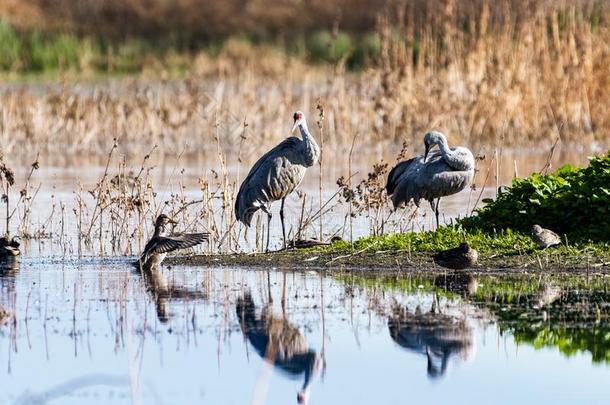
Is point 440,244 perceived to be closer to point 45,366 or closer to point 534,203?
point 534,203

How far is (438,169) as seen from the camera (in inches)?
542

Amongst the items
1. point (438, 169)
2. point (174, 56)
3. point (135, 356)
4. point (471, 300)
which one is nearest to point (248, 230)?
point (438, 169)

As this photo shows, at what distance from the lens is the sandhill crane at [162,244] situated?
38.9 ft

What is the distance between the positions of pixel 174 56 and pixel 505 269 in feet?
103

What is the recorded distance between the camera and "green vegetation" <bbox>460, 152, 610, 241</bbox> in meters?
12.2

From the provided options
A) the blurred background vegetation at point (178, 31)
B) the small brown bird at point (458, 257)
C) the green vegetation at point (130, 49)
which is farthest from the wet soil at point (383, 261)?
the blurred background vegetation at point (178, 31)

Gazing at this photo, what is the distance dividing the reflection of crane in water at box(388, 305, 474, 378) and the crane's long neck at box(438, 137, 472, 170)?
4117 mm

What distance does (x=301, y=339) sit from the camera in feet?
29.2

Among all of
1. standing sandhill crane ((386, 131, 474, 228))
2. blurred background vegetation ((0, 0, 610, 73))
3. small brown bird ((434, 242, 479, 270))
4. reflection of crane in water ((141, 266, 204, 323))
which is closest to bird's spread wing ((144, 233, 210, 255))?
reflection of crane in water ((141, 266, 204, 323))

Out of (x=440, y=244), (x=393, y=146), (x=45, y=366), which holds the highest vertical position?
(x=393, y=146)

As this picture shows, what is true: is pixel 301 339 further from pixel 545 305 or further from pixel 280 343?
pixel 545 305

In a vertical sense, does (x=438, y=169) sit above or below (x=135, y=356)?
above

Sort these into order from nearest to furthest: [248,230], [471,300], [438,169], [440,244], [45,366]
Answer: [45,366] → [471,300] → [440,244] → [438,169] → [248,230]

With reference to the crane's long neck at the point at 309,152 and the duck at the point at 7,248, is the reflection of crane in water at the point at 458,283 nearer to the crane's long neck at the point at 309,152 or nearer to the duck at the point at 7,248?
the crane's long neck at the point at 309,152
